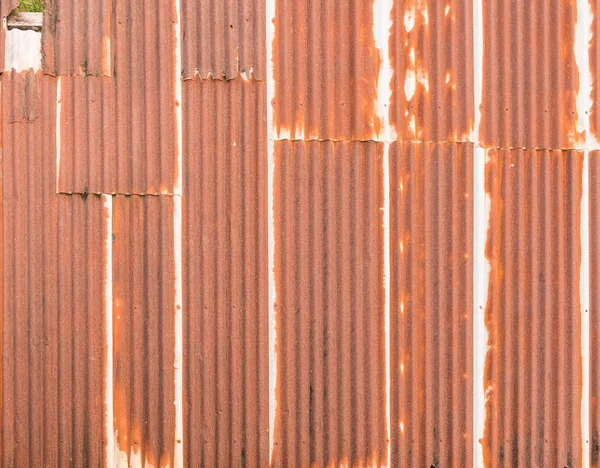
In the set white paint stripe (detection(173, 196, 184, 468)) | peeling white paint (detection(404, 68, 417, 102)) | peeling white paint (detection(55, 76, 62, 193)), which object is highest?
peeling white paint (detection(404, 68, 417, 102))

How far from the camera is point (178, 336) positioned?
114 inches

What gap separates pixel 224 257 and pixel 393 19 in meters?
1.68

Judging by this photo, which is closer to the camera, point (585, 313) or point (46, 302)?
point (46, 302)

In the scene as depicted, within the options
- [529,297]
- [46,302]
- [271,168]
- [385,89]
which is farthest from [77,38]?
[529,297]

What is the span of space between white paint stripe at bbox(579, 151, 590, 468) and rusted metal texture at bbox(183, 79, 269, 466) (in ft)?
6.07

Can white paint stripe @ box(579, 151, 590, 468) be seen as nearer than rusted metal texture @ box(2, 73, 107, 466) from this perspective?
No

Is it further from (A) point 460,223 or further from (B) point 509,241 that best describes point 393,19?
(B) point 509,241

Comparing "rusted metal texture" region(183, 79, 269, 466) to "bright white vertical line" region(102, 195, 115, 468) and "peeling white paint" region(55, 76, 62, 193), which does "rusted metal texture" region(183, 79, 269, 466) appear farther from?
"peeling white paint" region(55, 76, 62, 193)

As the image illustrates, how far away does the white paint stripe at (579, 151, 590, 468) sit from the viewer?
2973mm

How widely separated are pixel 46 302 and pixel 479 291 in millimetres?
A: 2477

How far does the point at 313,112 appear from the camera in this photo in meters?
2.91

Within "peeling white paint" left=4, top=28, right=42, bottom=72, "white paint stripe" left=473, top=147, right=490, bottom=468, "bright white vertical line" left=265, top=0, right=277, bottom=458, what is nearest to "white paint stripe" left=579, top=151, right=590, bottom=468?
"white paint stripe" left=473, top=147, right=490, bottom=468

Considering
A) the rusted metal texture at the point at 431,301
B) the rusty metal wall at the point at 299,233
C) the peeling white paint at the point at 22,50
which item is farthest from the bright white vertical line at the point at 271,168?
the peeling white paint at the point at 22,50

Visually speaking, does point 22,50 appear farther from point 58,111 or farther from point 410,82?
point 410,82
